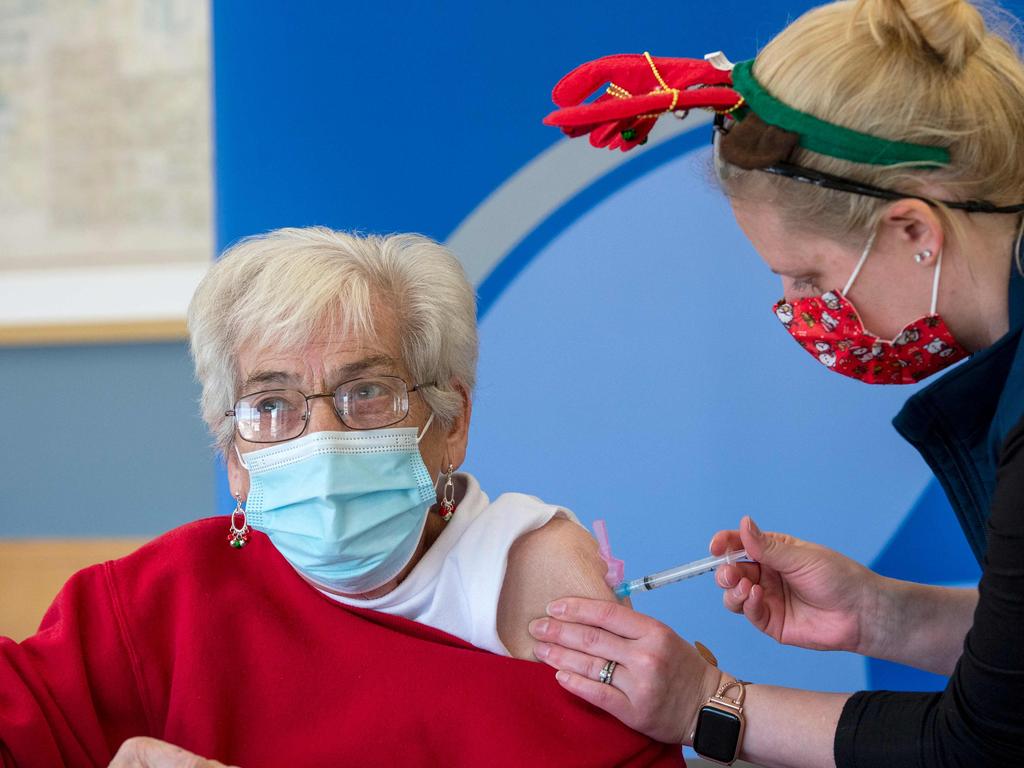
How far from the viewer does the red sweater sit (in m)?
1.50

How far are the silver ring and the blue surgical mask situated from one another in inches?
12.3

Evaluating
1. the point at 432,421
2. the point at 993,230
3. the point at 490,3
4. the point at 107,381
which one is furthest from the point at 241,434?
the point at 107,381

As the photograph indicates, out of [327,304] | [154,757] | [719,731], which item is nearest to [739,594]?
[719,731]

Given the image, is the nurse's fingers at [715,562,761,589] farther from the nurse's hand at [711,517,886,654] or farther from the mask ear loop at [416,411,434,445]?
the mask ear loop at [416,411,434,445]

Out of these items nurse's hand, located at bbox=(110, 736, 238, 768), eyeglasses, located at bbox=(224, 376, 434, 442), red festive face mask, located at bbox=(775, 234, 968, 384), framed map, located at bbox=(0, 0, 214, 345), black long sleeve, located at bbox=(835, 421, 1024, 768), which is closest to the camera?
black long sleeve, located at bbox=(835, 421, 1024, 768)

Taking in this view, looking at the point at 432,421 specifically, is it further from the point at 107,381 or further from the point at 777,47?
the point at 107,381

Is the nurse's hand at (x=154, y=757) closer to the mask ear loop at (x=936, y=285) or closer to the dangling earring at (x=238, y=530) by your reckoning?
the dangling earring at (x=238, y=530)

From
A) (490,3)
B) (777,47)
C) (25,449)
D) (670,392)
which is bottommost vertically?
(25,449)

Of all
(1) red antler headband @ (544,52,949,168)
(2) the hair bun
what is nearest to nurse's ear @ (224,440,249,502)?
(1) red antler headband @ (544,52,949,168)

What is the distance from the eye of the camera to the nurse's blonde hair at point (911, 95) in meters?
1.38

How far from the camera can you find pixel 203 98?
13.2ft

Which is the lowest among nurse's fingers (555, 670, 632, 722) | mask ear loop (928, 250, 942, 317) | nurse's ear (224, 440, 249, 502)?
nurse's fingers (555, 670, 632, 722)

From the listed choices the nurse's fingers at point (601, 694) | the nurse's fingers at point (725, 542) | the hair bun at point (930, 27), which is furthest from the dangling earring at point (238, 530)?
the hair bun at point (930, 27)

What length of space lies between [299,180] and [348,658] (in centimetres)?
125
